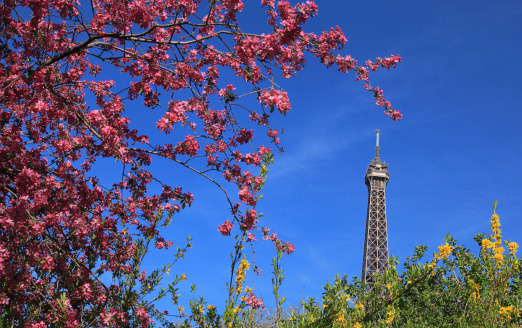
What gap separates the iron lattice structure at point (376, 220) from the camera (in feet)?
177

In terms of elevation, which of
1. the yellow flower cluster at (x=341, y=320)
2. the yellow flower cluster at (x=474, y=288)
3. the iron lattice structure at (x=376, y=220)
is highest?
the iron lattice structure at (x=376, y=220)

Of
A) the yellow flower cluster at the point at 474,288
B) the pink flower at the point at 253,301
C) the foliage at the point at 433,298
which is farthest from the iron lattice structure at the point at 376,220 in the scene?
the pink flower at the point at 253,301

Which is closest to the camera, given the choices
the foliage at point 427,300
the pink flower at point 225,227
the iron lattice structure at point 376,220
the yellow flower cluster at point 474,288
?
the foliage at point 427,300

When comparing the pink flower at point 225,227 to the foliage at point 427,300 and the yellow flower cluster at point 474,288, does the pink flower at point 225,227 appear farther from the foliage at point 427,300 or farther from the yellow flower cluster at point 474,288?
the yellow flower cluster at point 474,288

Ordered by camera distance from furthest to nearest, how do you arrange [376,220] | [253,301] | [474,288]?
[376,220], [474,288], [253,301]

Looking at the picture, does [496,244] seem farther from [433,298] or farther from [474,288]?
[433,298]

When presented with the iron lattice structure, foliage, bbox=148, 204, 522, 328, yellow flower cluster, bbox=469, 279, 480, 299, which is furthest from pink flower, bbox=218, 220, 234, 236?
the iron lattice structure

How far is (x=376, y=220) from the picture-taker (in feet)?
186

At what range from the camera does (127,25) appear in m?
6.51

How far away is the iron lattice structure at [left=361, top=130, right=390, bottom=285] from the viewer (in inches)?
2119

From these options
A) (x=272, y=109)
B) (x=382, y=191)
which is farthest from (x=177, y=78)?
(x=382, y=191)

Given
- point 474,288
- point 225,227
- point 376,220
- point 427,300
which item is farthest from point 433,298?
point 376,220

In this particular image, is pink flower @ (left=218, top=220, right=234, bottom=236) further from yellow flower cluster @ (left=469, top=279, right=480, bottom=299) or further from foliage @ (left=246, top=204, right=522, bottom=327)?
yellow flower cluster @ (left=469, top=279, right=480, bottom=299)

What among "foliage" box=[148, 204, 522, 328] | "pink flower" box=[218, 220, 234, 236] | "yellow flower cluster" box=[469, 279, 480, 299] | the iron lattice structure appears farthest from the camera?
the iron lattice structure
